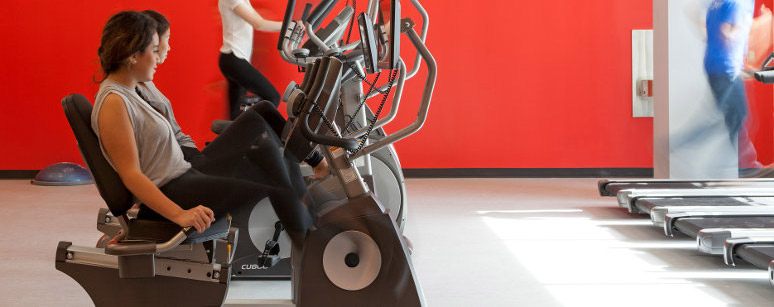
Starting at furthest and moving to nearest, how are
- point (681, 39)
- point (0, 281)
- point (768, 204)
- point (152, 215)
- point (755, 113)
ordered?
point (755, 113) → point (681, 39) → point (768, 204) → point (0, 281) → point (152, 215)

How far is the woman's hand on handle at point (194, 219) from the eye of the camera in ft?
6.98

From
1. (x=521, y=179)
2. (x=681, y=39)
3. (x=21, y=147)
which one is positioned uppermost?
(x=681, y=39)

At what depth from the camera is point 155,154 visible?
2.20 m

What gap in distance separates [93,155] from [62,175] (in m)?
4.22

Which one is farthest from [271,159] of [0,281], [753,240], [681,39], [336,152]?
[681,39]

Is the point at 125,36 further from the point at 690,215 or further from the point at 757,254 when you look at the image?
the point at 690,215

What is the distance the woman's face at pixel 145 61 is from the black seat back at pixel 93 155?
0.51ft

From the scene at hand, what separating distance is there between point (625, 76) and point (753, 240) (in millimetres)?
3418

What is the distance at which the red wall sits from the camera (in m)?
6.34

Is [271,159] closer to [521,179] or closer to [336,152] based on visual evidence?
[336,152]

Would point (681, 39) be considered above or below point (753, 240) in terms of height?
above

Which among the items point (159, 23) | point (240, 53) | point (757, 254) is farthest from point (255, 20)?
point (757, 254)

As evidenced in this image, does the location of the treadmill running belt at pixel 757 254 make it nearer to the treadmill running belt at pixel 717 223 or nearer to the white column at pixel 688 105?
the treadmill running belt at pixel 717 223

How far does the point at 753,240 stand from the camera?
310 cm
